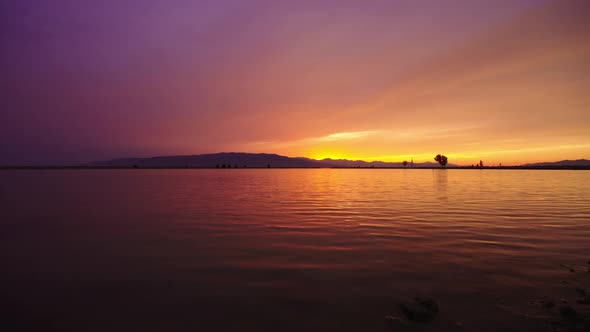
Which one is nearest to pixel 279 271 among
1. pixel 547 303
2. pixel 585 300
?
pixel 547 303

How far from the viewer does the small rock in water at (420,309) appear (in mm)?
6008

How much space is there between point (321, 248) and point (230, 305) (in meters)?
5.17

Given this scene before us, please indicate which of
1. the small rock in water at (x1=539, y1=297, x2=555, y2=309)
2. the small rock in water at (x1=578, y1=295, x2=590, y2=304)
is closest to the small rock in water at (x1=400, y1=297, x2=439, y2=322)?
the small rock in water at (x1=539, y1=297, x2=555, y2=309)

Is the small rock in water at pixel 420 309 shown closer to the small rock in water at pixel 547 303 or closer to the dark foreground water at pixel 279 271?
the dark foreground water at pixel 279 271

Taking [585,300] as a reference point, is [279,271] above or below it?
below

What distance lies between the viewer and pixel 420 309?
6.29 metres

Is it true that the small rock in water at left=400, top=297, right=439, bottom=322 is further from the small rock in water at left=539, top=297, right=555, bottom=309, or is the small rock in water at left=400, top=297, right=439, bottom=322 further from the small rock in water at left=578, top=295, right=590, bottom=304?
the small rock in water at left=578, top=295, right=590, bottom=304

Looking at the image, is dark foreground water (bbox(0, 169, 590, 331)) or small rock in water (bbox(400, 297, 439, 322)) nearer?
small rock in water (bbox(400, 297, 439, 322))

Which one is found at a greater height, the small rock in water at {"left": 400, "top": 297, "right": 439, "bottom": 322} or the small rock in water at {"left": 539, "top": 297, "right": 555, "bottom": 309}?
the small rock in water at {"left": 539, "top": 297, "right": 555, "bottom": 309}

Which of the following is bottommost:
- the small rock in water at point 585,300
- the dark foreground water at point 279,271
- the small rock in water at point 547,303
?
the dark foreground water at point 279,271

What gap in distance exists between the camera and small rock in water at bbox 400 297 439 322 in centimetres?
601

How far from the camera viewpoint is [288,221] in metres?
16.9

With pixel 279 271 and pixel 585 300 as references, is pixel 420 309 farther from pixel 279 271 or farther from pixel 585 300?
pixel 279 271

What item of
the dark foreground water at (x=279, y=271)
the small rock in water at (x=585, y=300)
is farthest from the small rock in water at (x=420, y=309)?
the small rock in water at (x=585, y=300)
